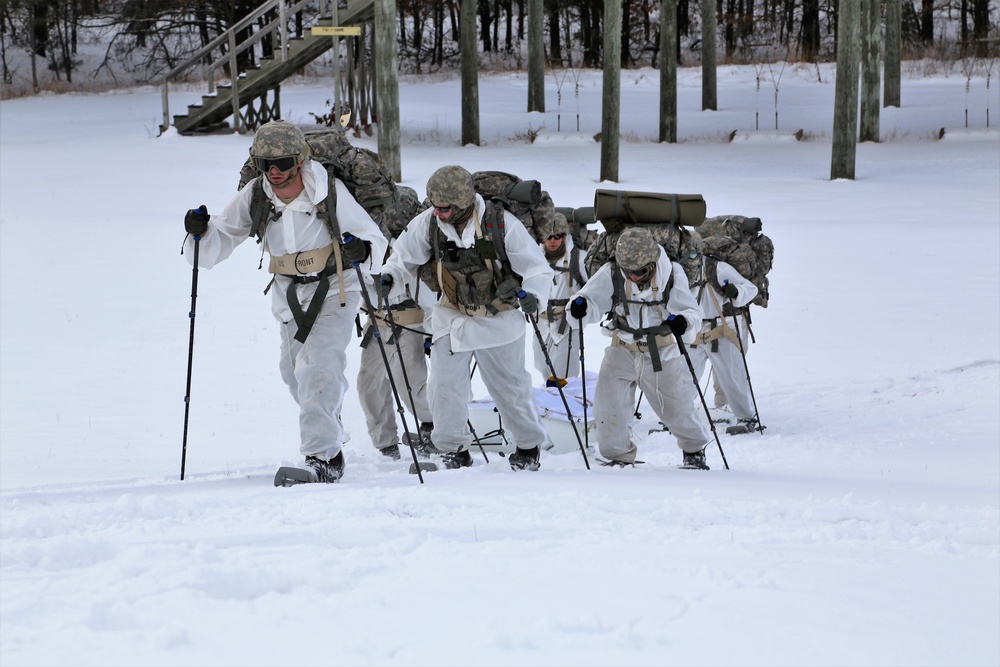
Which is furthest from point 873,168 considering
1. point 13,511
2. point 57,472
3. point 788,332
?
point 13,511

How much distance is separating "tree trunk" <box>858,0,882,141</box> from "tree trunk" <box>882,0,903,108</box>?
3.72 m

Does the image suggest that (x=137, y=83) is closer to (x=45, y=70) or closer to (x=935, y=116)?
(x=45, y=70)

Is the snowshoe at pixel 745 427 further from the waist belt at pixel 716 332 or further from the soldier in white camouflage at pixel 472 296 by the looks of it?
the soldier in white camouflage at pixel 472 296

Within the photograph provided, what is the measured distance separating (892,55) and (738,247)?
22.4m

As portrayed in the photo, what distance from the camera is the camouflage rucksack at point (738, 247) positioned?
9.45 m

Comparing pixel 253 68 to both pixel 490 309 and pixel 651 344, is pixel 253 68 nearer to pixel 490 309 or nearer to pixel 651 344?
pixel 651 344

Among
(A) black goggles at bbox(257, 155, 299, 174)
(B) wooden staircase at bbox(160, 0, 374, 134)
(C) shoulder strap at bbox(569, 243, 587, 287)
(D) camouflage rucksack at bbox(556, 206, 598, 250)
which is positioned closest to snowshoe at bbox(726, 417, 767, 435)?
(C) shoulder strap at bbox(569, 243, 587, 287)

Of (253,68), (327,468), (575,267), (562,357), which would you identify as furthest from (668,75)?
(327,468)

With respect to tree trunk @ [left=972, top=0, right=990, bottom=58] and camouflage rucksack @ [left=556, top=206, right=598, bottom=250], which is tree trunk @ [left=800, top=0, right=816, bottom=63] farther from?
camouflage rucksack @ [left=556, top=206, right=598, bottom=250]

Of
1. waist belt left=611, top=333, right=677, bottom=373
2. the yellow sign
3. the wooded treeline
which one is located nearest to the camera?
waist belt left=611, top=333, right=677, bottom=373

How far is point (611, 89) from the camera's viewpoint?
21391mm

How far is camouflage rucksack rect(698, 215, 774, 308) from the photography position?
945 cm

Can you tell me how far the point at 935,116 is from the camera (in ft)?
97.9

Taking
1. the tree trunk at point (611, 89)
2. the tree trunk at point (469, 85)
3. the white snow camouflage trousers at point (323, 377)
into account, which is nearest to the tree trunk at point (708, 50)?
the tree trunk at point (469, 85)
